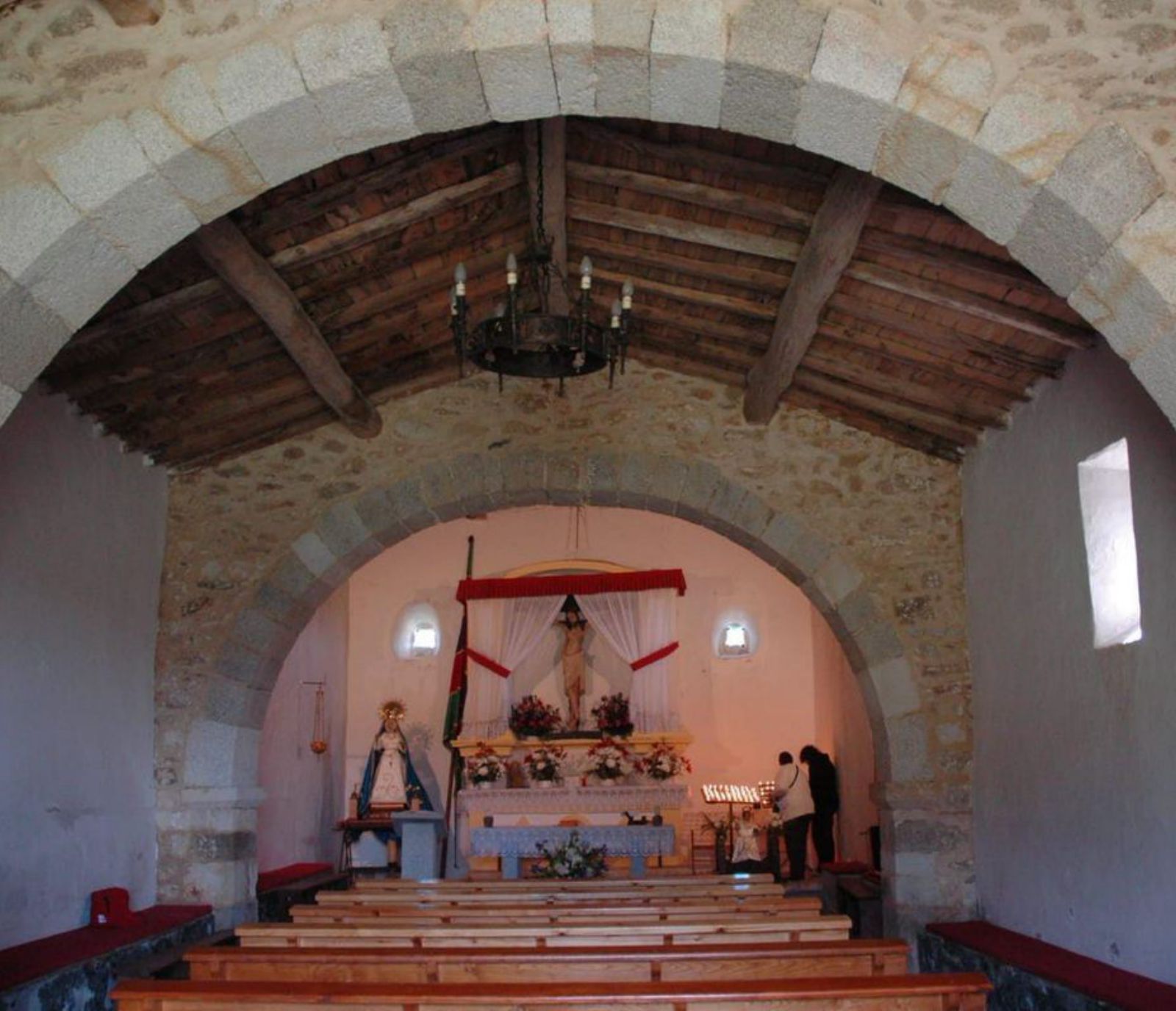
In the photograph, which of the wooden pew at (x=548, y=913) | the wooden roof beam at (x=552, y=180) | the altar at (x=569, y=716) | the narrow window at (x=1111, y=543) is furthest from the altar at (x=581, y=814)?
the narrow window at (x=1111, y=543)

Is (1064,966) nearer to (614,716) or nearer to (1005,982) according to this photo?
(1005,982)

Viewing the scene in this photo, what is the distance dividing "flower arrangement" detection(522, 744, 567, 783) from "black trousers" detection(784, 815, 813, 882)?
2.06 m

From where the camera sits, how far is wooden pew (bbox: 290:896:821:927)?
17.6ft

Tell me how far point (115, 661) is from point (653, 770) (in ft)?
16.8

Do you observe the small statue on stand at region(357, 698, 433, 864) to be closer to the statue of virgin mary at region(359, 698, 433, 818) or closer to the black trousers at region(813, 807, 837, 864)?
the statue of virgin mary at region(359, 698, 433, 818)

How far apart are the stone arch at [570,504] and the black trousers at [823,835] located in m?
4.09


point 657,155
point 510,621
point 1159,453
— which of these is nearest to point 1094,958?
point 1159,453

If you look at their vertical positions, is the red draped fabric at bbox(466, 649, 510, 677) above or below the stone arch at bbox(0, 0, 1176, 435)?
below

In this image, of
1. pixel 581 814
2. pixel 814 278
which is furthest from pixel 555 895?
pixel 581 814

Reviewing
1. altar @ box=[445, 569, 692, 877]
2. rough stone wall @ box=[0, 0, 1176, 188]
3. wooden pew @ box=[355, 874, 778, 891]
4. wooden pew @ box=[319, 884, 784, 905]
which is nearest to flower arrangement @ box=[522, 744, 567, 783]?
altar @ box=[445, 569, 692, 877]

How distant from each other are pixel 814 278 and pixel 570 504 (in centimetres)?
260

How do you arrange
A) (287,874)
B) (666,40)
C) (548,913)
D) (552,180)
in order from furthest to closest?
1. (287,874)
2. (552,180)
3. (548,913)
4. (666,40)

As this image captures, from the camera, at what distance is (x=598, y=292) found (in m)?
7.13

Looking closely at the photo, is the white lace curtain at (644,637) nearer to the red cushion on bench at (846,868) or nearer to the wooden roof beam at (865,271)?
the red cushion on bench at (846,868)
